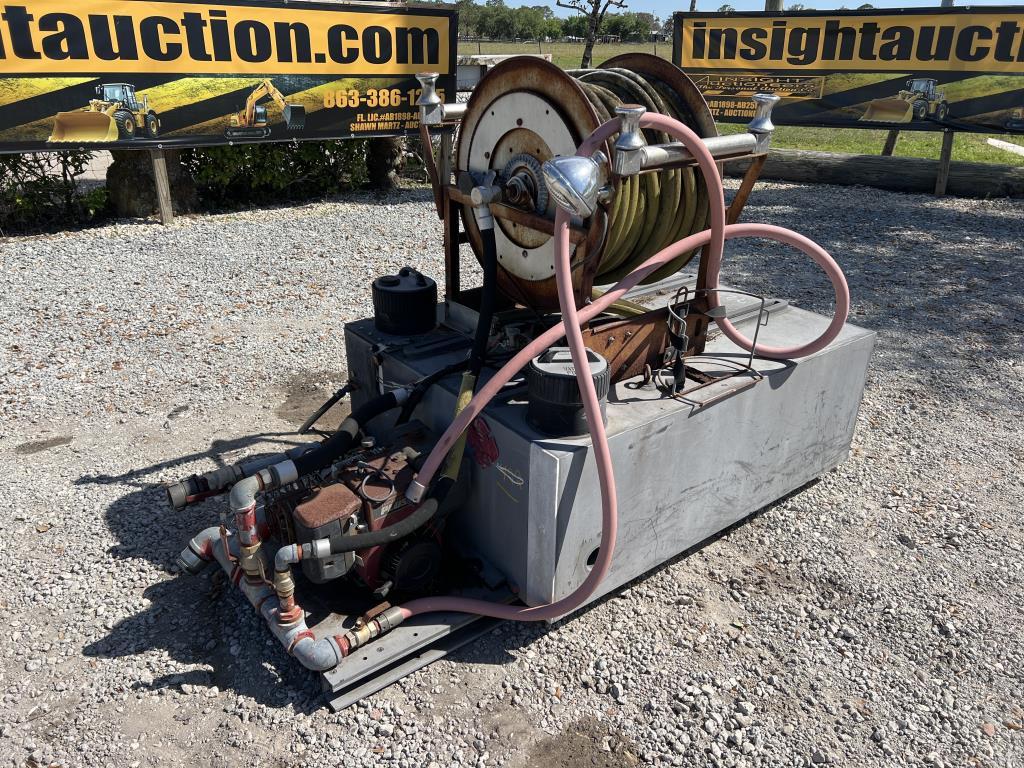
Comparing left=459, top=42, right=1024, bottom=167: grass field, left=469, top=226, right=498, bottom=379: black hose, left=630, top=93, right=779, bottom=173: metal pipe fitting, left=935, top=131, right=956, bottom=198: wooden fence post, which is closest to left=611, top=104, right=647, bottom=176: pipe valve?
left=630, top=93, right=779, bottom=173: metal pipe fitting

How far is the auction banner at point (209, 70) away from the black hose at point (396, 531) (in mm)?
7443

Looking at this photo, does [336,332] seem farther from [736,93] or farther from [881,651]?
[736,93]

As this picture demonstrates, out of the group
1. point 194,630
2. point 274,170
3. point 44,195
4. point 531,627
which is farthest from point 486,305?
point 44,195

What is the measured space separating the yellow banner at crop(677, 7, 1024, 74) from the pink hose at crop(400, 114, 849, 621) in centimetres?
896

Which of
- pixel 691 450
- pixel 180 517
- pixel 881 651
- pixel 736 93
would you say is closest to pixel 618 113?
pixel 691 450

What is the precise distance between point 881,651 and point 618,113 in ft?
7.92

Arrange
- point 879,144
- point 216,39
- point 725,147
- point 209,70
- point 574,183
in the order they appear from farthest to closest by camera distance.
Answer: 1. point 879,144
2. point 209,70
3. point 216,39
4. point 725,147
5. point 574,183

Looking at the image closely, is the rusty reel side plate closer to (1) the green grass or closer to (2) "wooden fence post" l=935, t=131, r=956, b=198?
(2) "wooden fence post" l=935, t=131, r=956, b=198

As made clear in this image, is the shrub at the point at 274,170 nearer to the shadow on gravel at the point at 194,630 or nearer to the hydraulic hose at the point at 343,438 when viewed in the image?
the shadow on gravel at the point at 194,630

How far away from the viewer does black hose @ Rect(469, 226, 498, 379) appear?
11.6ft

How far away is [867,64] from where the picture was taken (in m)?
11.1

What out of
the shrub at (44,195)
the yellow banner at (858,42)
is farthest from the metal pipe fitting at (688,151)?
the yellow banner at (858,42)

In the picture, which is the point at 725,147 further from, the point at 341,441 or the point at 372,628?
the point at 372,628

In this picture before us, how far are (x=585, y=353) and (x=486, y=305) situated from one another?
0.83 metres
